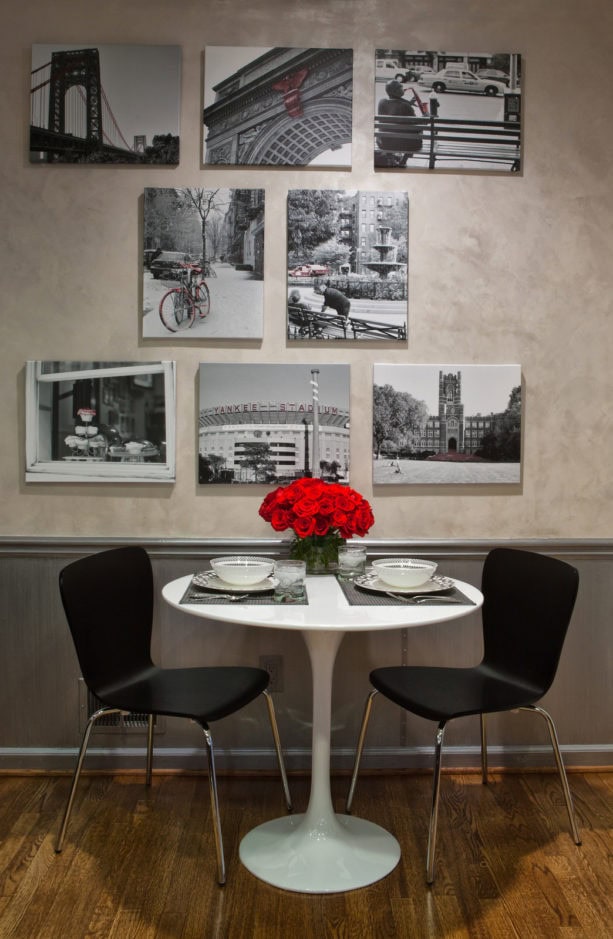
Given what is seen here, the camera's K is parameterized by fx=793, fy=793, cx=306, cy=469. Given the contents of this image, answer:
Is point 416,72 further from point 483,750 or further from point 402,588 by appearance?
point 483,750

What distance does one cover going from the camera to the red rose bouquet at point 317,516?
250cm

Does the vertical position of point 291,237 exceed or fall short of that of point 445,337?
it exceeds it

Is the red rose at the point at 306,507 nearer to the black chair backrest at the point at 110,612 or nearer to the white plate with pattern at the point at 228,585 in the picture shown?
the white plate with pattern at the point at 228,585

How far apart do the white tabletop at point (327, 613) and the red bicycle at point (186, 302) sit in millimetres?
1079

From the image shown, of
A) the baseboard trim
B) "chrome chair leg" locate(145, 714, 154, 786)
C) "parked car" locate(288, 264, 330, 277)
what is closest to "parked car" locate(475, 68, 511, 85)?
"parked car" locate(288, 264, 330, 277)

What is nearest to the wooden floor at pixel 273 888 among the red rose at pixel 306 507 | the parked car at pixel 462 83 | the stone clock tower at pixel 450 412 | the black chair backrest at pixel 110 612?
the black chair backrest at pixel 110 612

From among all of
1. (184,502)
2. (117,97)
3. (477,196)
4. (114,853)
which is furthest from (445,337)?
(114,853)

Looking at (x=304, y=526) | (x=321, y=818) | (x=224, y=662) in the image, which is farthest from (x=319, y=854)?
(x=304, y=526)

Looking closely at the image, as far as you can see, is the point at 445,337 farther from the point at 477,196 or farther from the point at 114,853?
the point at 114,853

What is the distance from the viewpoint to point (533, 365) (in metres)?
2.98

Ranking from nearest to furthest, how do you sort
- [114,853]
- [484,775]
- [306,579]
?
[114,853], [306,579], [484,775]

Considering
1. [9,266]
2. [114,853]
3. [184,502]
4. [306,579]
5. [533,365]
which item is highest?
[9,266]

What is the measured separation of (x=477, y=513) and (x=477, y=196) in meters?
1.18

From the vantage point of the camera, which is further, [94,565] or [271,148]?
[271,148]
